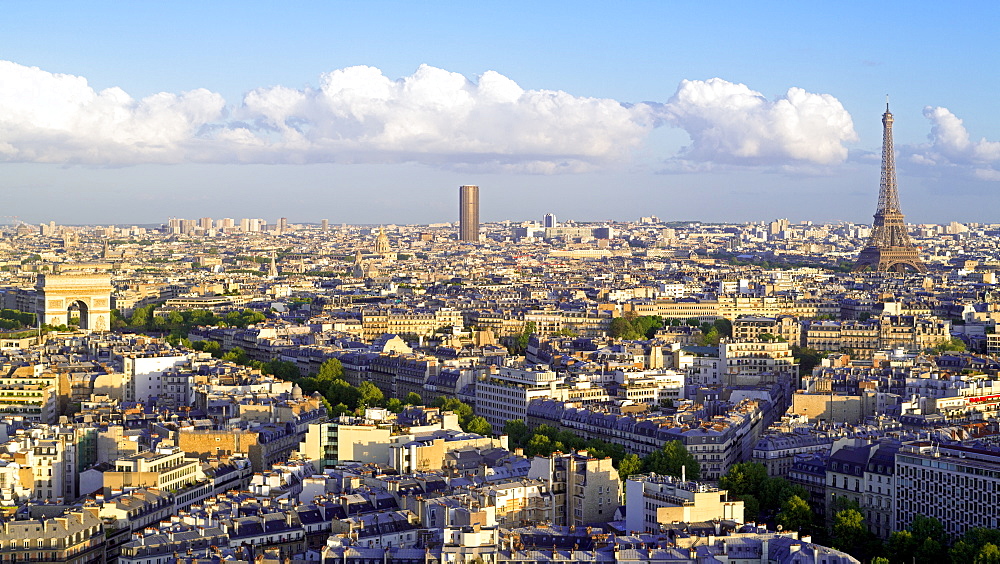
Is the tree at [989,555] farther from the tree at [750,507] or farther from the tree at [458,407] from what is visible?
the tree at [458,407]

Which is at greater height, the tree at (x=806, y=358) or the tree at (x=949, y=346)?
the tree at (x=949, y=346)

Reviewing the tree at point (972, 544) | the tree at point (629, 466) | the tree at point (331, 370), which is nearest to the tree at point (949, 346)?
the tree at point (331, 370)

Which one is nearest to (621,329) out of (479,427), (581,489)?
(479,427)

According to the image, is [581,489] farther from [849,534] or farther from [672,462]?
[672,462]

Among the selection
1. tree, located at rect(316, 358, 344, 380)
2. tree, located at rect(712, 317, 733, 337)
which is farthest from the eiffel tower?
tree, located at rect(316, 358, 344, 380)

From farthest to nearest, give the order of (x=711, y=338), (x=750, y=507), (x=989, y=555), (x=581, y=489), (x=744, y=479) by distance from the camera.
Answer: (x=711, y=338), (x=744, y=479), (x=750, y=507), (x=581, y=489), (x=989, y=555)

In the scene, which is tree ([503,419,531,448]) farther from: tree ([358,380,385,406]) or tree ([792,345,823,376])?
tree ([792,345,823,376])
